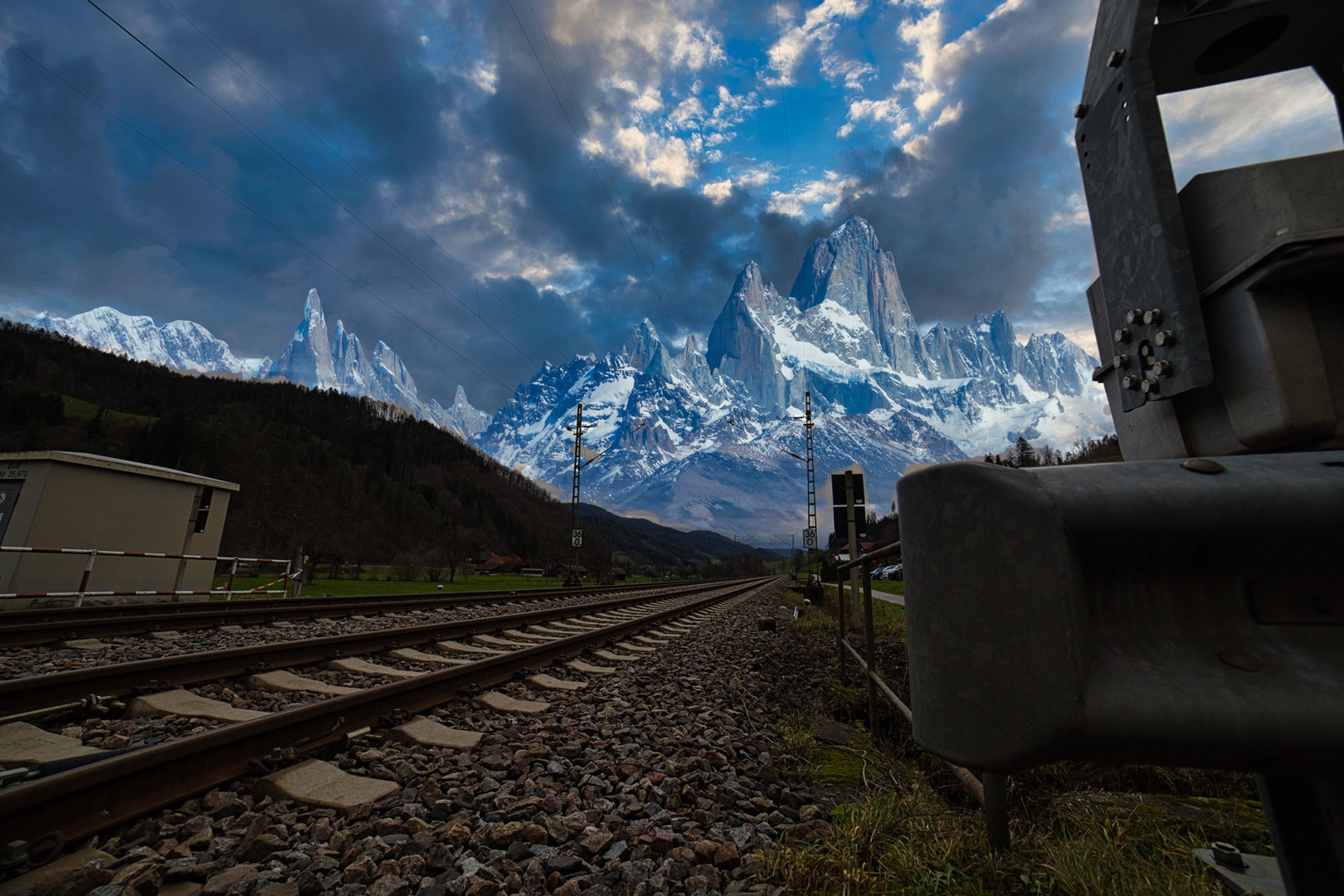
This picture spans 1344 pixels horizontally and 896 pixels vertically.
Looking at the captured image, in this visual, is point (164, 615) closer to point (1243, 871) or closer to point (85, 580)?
point (85, 580)

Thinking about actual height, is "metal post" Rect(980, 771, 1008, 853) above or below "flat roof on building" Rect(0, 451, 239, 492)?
below

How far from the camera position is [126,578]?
504 inches

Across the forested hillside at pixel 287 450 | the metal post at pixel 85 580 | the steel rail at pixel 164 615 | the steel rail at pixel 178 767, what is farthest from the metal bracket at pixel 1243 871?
the forested hillside at pixel 287 450

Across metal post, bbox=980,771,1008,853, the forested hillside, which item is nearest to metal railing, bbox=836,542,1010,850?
metal post, bbox=980,771,1008,853

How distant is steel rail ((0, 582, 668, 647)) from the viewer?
6656mm

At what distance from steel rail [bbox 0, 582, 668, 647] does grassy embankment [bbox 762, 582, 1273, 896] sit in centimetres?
799

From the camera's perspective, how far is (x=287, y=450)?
87.6 m

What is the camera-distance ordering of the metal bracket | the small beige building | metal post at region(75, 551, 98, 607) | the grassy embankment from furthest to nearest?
1. the small beige building
2. metal post at region(75, 551, 98, 607)
3. the grassy embankment
4. the metal bracket

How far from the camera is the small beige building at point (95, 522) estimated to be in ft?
39.3

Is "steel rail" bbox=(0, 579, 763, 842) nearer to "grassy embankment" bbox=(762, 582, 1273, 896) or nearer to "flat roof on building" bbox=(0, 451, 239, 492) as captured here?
"grassy embankment" bbox=(762, 582, 1273, 896)

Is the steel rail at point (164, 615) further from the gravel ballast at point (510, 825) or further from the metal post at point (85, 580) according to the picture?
the gravel ballast at point (510, 825)

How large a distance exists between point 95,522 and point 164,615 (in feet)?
23.4

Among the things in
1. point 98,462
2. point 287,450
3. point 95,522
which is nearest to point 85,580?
point 95,522

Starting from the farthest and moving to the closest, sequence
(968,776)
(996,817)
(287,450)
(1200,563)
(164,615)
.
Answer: (287,450) → (164,615) → (968,776) → (996,817) → (1200,563)
